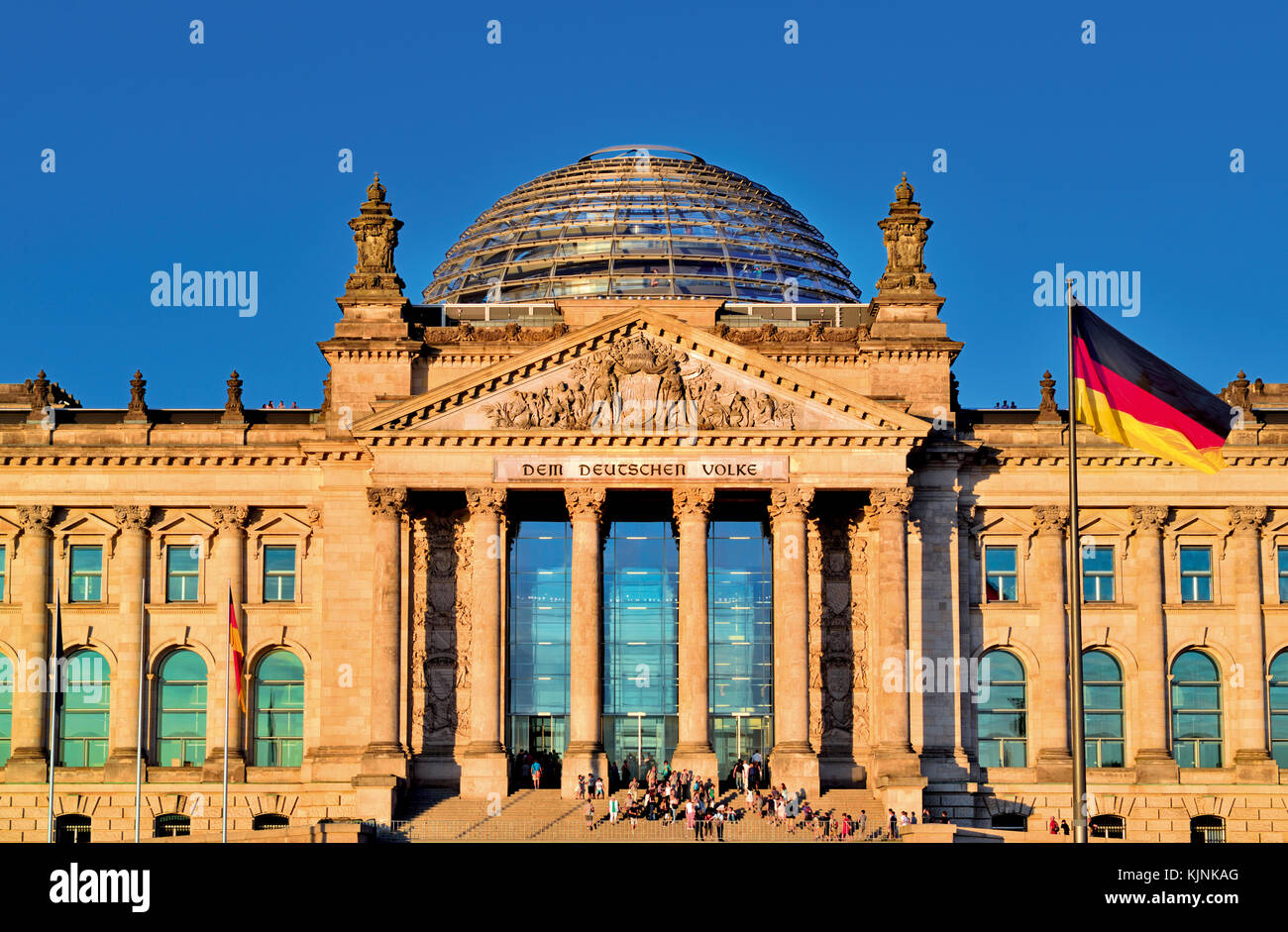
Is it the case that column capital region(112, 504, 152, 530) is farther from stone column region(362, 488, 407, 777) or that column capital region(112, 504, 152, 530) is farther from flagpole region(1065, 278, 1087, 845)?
flagpole region(1065, 278, 1087, 845)

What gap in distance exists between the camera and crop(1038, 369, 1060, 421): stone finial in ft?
251

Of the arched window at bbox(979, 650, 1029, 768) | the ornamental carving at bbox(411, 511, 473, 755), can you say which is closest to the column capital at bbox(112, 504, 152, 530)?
the ornamental carving at bbox(411, 511, 473, 755)

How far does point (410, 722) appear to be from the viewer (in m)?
72.9

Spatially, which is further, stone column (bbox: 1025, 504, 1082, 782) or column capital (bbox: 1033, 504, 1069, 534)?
column capital (bbox: 1033, 504, 1069, 534)

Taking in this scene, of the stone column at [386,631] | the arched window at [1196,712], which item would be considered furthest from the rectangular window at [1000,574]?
the stone column at [386,631]

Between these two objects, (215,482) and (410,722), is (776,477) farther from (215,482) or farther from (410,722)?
(215,482)

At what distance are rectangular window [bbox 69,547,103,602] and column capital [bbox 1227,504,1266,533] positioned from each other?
144 ft

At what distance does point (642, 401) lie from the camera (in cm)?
7094

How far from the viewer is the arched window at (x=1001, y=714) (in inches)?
2938

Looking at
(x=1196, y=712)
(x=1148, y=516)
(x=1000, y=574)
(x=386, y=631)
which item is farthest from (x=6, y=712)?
(x=1196, y=712)

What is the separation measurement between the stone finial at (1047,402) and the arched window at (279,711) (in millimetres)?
30507

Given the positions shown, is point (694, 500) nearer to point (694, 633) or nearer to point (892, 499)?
point (694, 633)
